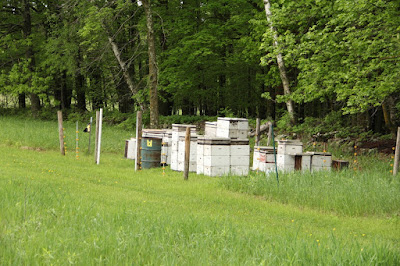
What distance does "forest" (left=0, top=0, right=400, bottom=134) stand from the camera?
1688cm

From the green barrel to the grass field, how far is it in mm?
745

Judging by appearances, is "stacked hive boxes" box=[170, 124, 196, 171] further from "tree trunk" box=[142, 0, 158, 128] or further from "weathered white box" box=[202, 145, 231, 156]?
"tree trunk" box=[142, 0, 158, 128]

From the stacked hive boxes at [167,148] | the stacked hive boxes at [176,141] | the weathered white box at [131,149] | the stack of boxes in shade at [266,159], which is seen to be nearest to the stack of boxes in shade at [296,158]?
the stack of boxes in shade at [266,159]

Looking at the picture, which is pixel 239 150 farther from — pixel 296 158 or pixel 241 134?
pixel 296 158

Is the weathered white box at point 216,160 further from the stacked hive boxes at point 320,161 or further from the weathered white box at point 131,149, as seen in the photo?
the weathered white box at point 131,149

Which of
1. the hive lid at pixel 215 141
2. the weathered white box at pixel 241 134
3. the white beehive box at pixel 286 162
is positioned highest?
the weathered white box at pixel 241 134

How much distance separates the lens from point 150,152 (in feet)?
59.0

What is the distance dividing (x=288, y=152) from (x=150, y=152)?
17.0 ft

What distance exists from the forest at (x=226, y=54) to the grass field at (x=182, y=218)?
4414 millimetres

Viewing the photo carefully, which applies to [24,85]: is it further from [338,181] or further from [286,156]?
[338,181]

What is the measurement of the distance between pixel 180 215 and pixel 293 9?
1361cm

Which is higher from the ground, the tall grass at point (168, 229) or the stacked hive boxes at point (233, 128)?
the stacked hive boxes at point (233, 128)

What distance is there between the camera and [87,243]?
20.7ft

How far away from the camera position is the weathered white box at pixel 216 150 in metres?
15.9
